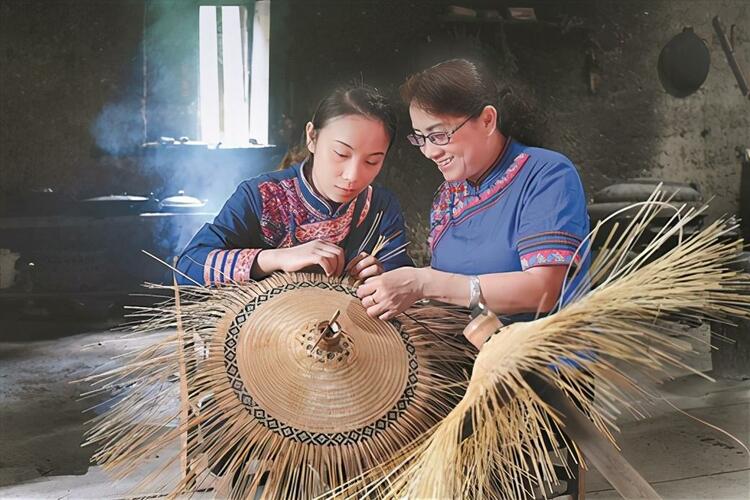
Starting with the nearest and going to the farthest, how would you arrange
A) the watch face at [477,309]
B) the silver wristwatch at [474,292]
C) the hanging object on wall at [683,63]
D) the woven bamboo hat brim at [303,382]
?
the woven bamboo hat brim at [303,382] → the watch face at [477,309] → the silver wristwatch at [474,292] → the hanging object on wall at [683,63]

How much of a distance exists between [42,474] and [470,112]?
67.9 inches

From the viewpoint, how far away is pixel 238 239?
6.42 feet

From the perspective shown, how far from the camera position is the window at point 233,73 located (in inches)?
83.4

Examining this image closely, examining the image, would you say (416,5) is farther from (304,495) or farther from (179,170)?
(304,495)

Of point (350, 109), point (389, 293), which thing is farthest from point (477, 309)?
point (350, 109)

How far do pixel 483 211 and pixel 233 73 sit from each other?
84 centimetres

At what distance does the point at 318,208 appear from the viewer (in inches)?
77.2

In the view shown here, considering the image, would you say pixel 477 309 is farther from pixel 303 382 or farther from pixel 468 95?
pixel 468 95

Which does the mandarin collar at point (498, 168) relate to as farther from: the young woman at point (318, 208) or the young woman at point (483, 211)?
the young woman at point (318, 208)

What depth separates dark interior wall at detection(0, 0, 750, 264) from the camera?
2.10 m

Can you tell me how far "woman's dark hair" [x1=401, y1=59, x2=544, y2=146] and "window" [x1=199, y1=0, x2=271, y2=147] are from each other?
46 cm

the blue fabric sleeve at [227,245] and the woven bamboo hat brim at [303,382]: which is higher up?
the blue fabric sleeve at [227,245]

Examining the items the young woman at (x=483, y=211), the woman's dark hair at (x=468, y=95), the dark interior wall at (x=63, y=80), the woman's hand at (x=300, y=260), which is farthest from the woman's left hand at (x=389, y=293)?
the dark interior wall at (x=63, y=80)

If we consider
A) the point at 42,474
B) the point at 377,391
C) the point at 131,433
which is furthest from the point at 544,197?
the point at 42,474
